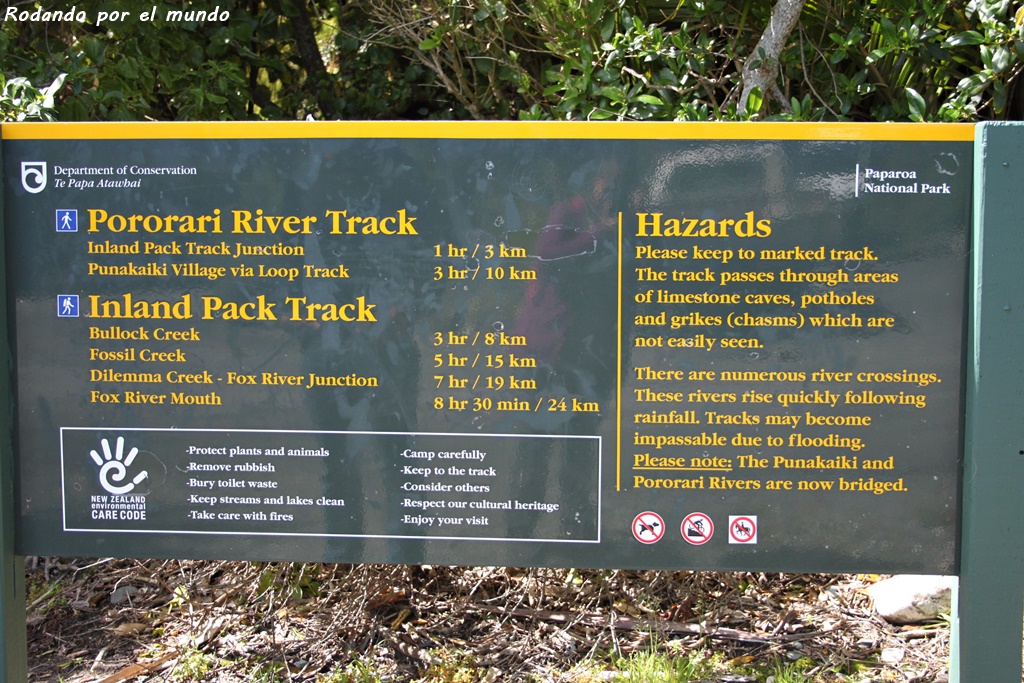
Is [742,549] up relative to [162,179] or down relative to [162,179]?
down

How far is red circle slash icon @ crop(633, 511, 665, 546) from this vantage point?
2838 mm

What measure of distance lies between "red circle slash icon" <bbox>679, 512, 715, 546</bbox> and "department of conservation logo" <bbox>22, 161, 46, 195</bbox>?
2278mm

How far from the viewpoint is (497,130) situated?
2.77m

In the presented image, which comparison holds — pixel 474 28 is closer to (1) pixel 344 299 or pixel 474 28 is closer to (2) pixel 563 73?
(2) pixel 563 73

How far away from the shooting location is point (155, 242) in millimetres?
2844

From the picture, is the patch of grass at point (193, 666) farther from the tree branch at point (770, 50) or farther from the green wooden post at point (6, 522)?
the tree branch at point (770, 50)

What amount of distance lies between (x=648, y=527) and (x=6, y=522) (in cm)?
204

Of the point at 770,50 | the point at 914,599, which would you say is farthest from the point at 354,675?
the point at 770,50

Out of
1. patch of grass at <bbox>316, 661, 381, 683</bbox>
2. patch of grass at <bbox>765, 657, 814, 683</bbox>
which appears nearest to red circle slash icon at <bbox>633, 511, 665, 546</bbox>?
patch of grass at <bbox>765, 657, 814, 683</bbox>

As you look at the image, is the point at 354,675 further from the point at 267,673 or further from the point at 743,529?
the point at 743,529

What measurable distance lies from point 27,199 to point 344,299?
105 centimetres

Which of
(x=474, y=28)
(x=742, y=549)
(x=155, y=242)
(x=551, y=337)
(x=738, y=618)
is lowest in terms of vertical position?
(x=738, y=618)

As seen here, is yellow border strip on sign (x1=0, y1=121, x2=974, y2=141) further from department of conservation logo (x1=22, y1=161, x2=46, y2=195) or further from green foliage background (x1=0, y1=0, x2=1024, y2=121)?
green foliage background (x1=0, y1=0, x2=1024, y2=121)

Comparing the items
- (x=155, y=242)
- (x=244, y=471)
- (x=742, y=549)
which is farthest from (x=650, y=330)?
(x=155, y=242)
